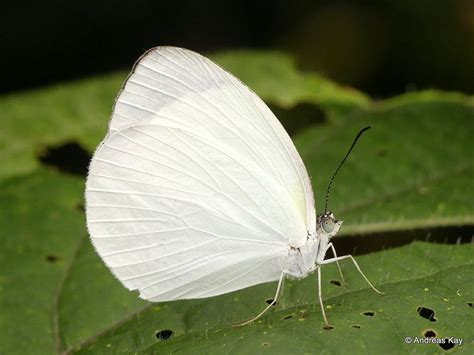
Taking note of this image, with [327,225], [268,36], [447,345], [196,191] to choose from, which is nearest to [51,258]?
[196,191]

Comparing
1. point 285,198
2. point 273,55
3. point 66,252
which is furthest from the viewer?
point 273,55

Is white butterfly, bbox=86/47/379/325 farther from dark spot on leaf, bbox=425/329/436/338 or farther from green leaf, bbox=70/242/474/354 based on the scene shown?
dark spot on leaf, bbox=425/329/436/338

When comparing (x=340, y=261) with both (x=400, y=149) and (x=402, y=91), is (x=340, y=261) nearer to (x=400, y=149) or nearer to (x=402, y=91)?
(x=400, y=149)

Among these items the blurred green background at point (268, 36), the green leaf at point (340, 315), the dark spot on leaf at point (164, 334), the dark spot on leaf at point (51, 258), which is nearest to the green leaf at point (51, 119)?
the blurred green background at point (268, 36)

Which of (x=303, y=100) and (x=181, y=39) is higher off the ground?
(x=181, y=39)

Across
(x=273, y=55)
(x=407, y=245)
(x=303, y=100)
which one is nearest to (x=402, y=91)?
(x=303, y=100)
